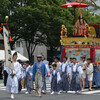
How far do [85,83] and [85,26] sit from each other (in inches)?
139

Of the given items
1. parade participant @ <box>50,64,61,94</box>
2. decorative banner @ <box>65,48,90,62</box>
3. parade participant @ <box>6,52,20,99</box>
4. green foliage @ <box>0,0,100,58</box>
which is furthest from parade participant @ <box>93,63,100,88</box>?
green foliage @ <box>0,0,100,58</box>

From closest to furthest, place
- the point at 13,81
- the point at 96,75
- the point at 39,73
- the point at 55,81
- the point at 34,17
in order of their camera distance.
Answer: the point at 13,81 < the point at 39,73 < the point at 55,81 < the point at 96,75 < the point at 34,17

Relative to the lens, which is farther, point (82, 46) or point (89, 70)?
point (82, 46)

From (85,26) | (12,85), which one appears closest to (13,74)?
(12,85)

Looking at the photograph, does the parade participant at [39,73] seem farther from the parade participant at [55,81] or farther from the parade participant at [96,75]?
the parade participant at [96,75]

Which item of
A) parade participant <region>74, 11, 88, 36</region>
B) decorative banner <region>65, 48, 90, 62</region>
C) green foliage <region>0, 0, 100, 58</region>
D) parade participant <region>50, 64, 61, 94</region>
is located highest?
green foliage <region>0, 0, 100, 58</region>

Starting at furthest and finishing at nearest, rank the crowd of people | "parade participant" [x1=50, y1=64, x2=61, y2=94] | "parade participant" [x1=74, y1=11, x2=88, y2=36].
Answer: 1. "parade participant" [x1=74, y1=11, x2=88, y2=36]
2. "parade participant" [x1=50, y1=64, x2=61, y2=94]
3. the crowd of people

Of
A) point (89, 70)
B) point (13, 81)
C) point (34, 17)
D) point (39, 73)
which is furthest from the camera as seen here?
point (34, 17)

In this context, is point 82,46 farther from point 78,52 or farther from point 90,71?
point 90,71

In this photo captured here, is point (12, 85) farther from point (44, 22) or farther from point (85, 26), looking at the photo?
point (44, 22)

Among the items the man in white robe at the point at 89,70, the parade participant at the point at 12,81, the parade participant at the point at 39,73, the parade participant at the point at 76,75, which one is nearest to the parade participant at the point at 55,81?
the parade participant at the point at 76,75

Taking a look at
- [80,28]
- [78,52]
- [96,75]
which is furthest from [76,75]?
[80,28]

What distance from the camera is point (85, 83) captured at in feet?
60.7

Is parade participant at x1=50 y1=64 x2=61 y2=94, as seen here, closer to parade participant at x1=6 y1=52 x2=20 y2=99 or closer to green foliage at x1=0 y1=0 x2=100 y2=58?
parade participant at x1=6 y1=52 x2=20 y2=99
